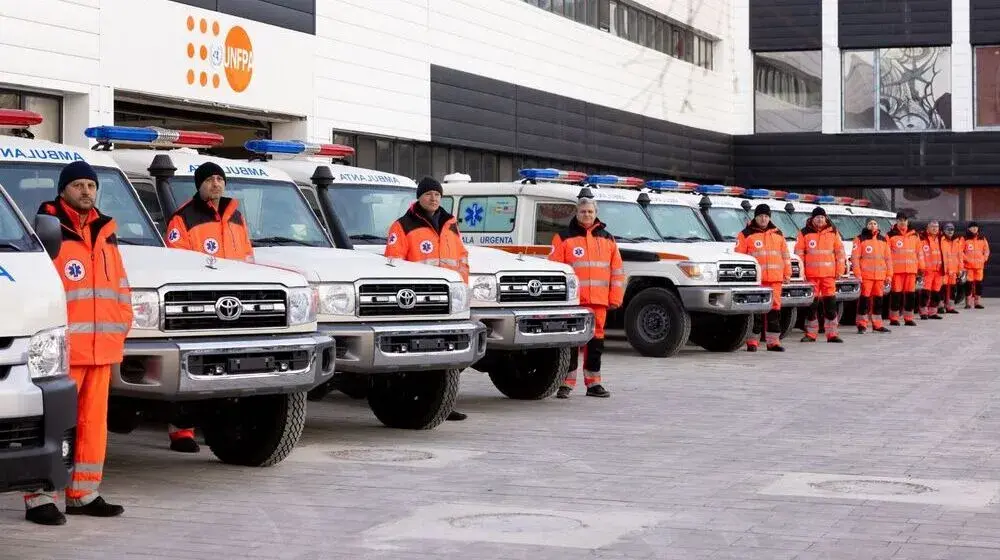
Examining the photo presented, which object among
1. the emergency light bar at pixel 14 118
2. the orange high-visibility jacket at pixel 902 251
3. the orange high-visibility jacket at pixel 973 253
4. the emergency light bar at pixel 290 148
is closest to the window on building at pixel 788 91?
the orange high-visibility jacket at pixel 973 253

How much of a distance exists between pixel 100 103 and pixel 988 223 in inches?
1247

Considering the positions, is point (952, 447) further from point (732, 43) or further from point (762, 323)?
point (732, 43)

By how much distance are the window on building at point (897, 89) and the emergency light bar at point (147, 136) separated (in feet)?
120

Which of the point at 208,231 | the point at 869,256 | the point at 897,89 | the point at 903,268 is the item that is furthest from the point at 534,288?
the point at 897,89

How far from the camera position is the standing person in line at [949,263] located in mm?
34344

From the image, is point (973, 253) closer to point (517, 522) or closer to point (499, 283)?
point (499, 283)

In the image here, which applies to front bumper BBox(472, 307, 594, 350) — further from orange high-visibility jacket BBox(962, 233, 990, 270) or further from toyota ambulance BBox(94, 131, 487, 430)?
orange high-visibility jacket BBox(962, 233, 990, 270)

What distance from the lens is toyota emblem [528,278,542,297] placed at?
14133 mm

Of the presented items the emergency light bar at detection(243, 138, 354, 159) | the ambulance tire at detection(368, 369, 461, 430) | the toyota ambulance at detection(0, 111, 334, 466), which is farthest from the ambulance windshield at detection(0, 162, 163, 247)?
the emergency light bar at detection(243, 138, 354, 159)

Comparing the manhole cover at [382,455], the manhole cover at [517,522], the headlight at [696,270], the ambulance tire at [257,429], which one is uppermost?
the headlight at [696,270]

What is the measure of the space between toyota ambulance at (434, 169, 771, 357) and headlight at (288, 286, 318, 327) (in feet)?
27.9

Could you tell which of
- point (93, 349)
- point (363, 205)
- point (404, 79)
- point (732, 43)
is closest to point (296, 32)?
point (404, 79)

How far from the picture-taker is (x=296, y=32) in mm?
25969

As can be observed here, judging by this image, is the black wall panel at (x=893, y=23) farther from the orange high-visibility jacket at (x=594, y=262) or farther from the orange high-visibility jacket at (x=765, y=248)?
the orange high-visibility jacket at (x=594, y=262)
